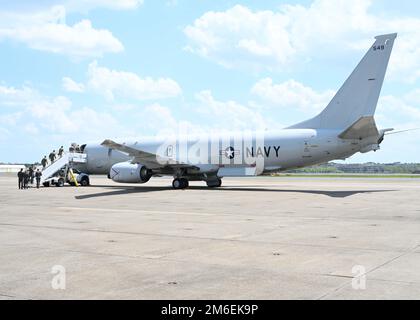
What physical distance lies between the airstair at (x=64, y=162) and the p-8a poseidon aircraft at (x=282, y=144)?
6033 mm

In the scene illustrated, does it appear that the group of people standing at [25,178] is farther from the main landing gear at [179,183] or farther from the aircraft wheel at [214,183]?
the aircraft wheel at [214,183]

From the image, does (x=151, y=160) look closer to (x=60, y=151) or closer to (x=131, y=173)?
(x=131, y=173)

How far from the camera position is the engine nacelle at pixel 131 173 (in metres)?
32.1

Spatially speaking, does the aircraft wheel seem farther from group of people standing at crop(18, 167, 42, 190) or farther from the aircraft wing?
group of people standing at crop(18, 167, 42, 190)

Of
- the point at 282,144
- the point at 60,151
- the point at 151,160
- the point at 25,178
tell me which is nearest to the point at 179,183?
the point at 151,160

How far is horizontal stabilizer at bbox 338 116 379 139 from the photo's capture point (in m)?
24.8

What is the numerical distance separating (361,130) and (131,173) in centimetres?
1518

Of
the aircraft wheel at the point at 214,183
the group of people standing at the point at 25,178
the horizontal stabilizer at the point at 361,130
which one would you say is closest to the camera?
the horizontal stabilizer at the point at 361,130

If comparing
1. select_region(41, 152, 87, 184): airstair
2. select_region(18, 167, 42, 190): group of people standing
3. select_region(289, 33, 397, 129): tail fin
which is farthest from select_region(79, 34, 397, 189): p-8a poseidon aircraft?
select_region(18, 167, 42, 190): group of people standing

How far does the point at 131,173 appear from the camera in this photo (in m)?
32.1

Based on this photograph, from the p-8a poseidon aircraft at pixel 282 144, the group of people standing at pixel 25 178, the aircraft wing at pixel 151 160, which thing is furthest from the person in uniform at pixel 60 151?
the aircraft wing at pixel 151 160

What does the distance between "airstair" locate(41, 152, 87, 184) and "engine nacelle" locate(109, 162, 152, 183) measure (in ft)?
25.1

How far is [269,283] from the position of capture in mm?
6578
